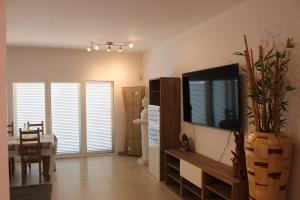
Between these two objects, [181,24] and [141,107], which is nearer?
[181,24]

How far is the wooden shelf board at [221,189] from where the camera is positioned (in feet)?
10.2

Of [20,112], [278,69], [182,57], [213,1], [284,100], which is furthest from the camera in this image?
[20,112]

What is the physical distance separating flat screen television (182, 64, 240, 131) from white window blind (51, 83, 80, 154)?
10.6 ft

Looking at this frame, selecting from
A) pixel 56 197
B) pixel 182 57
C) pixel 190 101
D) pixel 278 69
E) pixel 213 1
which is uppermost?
pixel 213 1

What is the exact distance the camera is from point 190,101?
14.6 ft

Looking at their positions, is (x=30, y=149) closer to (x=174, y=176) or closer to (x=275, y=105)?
(x=174, y=176)

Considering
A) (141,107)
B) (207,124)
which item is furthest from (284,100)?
(141,107)

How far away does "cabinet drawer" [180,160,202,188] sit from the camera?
3592 mm

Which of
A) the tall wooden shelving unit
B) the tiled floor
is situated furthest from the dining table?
the tall wooden shelving unit

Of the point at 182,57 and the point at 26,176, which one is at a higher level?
the point at 182,57

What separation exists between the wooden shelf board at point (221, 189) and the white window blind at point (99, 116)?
13.3ft

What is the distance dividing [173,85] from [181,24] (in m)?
1.09

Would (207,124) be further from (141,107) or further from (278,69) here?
(141,107)

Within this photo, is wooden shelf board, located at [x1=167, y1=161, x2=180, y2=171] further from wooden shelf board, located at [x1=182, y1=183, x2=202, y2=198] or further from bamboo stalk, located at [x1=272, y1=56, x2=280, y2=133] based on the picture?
bamboo stalk, located at [x1=272, y1=56, x2=280, y2=133]
